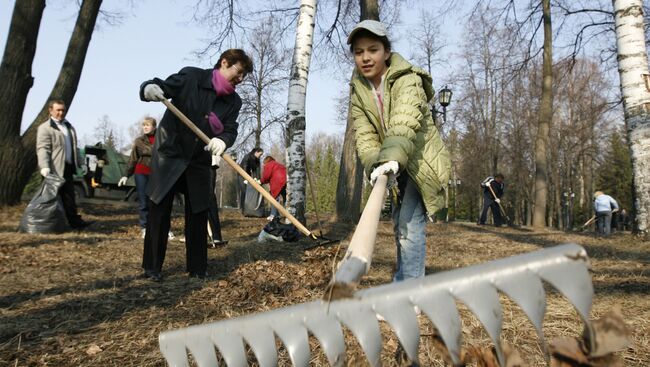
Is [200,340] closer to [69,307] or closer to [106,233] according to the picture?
[69,307]

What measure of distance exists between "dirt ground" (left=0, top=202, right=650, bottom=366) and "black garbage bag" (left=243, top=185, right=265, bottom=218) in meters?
4.84

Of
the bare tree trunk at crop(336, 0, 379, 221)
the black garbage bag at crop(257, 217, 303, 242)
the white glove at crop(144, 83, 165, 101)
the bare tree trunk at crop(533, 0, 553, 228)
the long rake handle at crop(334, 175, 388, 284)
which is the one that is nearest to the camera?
the long rake handle at crop(334, 175, 388, 284)

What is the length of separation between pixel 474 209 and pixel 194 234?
1853 inches

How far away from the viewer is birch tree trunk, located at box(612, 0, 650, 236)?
22.4 feet

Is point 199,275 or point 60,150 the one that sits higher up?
point 60,150

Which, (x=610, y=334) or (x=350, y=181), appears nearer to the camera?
(x=610, y=334)

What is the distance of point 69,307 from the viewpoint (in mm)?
3355

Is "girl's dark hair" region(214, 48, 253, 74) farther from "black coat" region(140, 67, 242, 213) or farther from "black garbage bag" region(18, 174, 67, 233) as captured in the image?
"black garbage bag" region(18, 174, 67, 233)

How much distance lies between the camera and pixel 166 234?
14.0 ft

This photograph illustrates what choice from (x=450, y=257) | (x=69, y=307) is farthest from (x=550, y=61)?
(x=69, y=307)

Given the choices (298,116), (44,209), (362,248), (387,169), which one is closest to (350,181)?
(298,116)

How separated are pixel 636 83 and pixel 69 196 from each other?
827 cm

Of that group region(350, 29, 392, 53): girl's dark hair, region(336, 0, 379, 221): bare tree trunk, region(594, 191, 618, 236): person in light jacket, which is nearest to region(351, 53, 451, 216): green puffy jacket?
region(350, 29, 392, 53): girl's dark hair

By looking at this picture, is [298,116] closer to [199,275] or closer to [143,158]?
[143,158]
